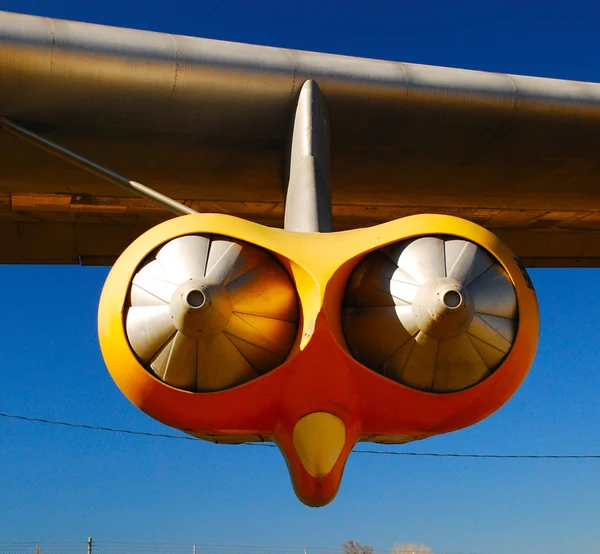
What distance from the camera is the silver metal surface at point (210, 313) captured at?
3486mm

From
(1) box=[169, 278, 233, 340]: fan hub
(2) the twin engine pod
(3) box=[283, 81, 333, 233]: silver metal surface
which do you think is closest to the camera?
(1) box=[169, 278, 233, 340]: fan hub

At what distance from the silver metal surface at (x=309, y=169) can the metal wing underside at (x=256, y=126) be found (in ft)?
0.59

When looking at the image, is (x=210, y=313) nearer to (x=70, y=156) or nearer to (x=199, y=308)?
(x=199, y=308)

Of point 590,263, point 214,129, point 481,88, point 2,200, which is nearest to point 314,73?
point 214,129

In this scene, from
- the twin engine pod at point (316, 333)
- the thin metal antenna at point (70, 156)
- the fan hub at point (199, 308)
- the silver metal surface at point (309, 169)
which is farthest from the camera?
the thin metal antenna at point (70, 156)

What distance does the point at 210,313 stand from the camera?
3.46 meters

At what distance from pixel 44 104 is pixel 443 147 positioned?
102 inches

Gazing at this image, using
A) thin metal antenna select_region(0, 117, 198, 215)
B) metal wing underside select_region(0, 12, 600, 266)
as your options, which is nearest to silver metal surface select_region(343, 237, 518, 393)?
thin metal antenna select_region(0, 117, 198, 215)

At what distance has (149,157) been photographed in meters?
5.42

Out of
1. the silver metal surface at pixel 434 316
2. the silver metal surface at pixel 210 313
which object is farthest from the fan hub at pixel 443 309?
the silver metal surface at pixel 210 313

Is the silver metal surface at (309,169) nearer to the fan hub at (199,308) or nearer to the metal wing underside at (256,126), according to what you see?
the metal wing underside at (256,126)

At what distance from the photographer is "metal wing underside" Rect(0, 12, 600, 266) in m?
4.88

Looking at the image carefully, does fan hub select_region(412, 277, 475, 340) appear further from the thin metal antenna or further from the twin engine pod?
the thin metal antenna

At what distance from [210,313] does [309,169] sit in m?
1.56
